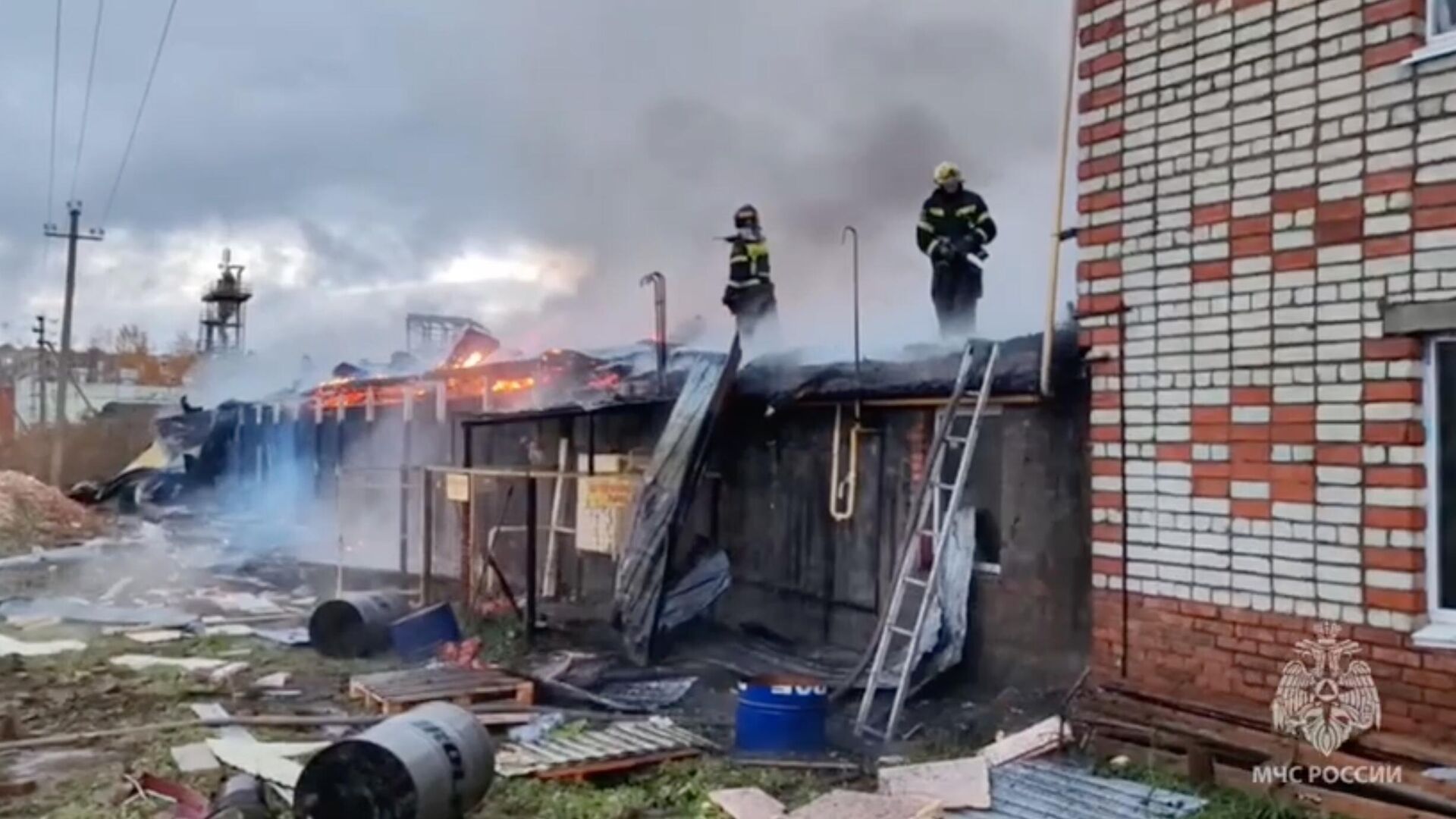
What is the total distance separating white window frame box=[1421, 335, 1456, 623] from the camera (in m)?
4.82

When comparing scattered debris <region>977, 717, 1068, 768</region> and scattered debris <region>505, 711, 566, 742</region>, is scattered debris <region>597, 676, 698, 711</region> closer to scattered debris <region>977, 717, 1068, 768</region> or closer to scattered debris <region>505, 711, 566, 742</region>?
scattered debris <region>505, 711, 566, 742</region>

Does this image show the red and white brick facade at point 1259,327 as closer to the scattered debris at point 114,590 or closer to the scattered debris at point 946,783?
the scattered debris at point 946,783

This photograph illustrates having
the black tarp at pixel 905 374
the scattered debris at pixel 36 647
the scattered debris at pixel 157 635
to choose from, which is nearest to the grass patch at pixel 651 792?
the black tarp at pixel 905 374

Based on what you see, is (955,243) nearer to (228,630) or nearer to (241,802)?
(241,802)

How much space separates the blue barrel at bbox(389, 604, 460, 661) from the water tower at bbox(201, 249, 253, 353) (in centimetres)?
5255

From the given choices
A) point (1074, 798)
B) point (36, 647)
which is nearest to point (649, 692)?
point (1074, 798)

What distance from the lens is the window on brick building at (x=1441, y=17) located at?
15.9 feet

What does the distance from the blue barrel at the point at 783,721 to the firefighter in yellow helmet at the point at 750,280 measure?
656 centimetres

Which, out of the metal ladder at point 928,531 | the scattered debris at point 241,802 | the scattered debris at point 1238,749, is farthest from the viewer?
the metal ladder at point 928,531

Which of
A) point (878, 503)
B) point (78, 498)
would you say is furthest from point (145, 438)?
point (878, 503)

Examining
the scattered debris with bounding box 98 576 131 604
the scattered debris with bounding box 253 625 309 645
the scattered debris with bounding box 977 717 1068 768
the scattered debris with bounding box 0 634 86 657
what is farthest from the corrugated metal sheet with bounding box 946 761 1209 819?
the scattered debris with bounding box 98 576 131 604

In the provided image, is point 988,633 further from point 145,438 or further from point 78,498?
point 145,438

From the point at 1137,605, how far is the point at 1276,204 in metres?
2.11

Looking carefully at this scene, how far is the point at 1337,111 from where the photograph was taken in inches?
201
